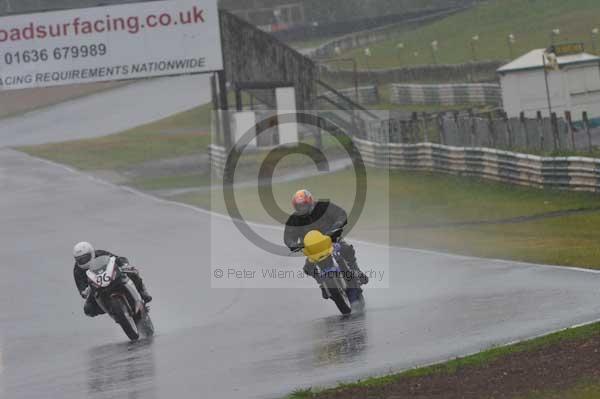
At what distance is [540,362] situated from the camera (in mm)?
10938

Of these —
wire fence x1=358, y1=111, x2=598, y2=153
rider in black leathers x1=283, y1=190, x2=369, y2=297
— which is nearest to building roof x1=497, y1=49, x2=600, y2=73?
wire fence x1=358, y1=111, x2=598, y2=153

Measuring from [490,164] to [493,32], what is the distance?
141ft

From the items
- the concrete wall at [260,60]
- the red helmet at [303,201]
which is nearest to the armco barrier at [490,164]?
the concrete wall at [260,60]

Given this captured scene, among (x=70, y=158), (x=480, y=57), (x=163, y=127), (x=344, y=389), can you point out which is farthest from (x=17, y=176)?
(x=344, y=389)

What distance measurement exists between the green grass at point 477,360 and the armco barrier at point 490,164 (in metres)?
14.8

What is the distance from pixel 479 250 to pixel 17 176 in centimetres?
2790

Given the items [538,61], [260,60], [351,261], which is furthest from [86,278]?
[538,61]

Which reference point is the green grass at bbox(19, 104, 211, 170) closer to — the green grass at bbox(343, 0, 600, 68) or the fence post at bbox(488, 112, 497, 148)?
the green grass at bbox(343, 0, 600, 68)

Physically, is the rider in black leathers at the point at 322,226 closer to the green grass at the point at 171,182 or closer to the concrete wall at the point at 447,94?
the green grass at the point at 171,182

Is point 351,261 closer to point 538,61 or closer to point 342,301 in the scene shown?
point 342,301

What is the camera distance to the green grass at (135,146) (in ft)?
166

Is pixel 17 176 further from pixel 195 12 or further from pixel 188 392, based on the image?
pixel 188 392

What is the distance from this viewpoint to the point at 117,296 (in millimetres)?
15562

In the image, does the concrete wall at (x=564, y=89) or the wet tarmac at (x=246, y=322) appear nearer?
the wet tarmac at (x=246, y=322)
